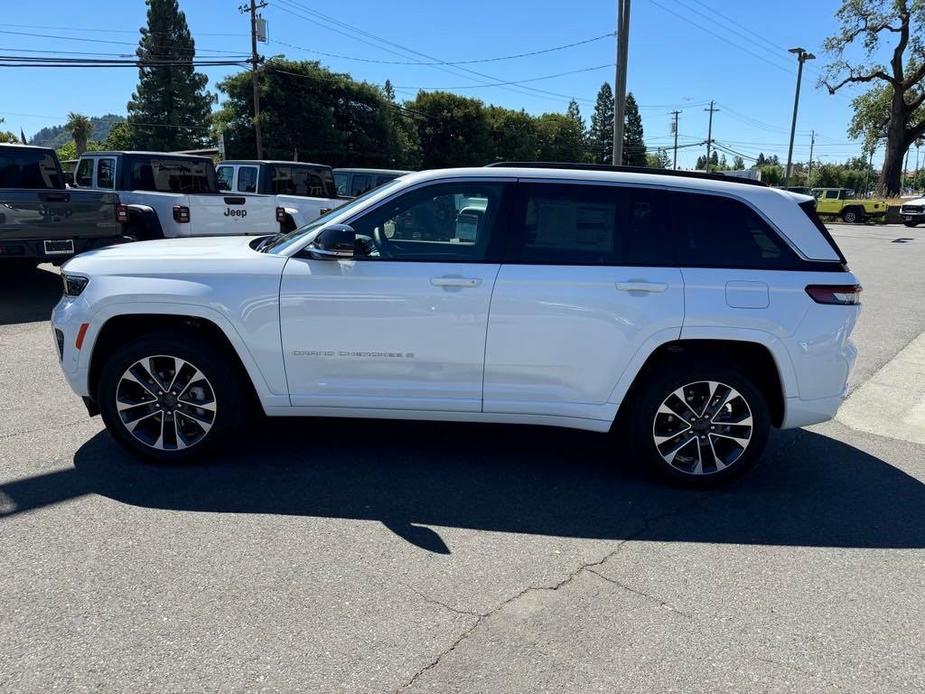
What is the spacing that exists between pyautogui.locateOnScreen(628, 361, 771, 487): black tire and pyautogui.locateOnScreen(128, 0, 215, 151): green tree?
65.6 meters

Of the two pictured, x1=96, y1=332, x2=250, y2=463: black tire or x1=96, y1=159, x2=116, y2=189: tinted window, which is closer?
x1=96, y1=332, x2=250, y2=463: black tire

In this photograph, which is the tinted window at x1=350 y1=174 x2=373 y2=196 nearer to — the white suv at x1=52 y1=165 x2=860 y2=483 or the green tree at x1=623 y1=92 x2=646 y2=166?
the white suv at x1=52 y1=165 x2=860 y2=483

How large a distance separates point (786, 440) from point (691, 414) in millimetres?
1484

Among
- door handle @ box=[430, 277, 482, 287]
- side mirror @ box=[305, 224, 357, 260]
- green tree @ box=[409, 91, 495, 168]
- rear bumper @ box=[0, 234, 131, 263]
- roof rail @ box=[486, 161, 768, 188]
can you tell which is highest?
green tree @ box=[409, 91, 495, 168]

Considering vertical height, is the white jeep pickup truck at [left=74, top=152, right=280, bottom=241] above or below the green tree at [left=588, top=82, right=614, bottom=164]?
below

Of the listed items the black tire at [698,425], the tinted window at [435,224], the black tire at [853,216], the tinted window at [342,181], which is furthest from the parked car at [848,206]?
the tinted window at [435,224]

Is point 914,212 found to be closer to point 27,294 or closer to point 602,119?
point 27,294

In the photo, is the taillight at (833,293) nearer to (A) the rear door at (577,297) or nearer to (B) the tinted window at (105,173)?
(A) the rear door at (577,297)

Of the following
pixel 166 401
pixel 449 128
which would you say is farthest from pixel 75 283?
pixel 449 128

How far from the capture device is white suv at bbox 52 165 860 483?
409 cm

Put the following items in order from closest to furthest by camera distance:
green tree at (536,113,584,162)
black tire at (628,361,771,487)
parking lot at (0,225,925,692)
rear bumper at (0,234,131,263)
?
parking lot at (0,225,925,692) < black tire at (628,361,771,487) < rear bumper at (0,234,131,263) < green tree at (536,113,584,162)

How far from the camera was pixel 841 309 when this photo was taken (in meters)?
4.11

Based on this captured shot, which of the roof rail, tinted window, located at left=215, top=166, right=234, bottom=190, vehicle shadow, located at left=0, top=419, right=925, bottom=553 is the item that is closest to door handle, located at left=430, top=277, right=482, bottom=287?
the roof rail

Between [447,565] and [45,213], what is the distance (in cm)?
806
